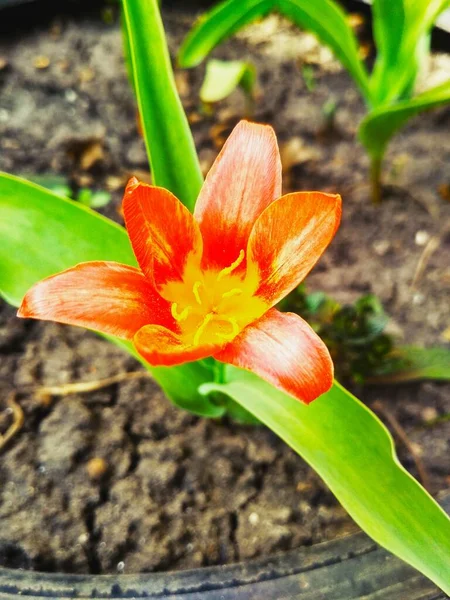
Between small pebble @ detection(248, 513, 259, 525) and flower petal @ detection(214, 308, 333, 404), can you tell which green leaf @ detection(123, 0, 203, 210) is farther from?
small pebble @ detection(248, 513, 259, 525)

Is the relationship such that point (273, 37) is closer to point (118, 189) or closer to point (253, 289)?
point (118, 189)

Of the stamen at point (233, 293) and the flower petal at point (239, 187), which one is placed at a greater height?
the flower petal at point (239, 187)

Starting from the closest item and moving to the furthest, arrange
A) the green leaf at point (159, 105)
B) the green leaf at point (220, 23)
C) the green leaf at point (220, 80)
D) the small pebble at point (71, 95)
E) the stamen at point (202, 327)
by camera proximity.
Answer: the stamen at point (202, 327), the green leaf at point (159, 105), the green leaf at point (220, 23), the green leaf at point (220, 80), the small pebble at point (71, 95)

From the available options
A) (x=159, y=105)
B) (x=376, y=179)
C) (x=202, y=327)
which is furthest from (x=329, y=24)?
(x=202, y=327)

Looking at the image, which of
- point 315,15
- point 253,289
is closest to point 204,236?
point 253,289

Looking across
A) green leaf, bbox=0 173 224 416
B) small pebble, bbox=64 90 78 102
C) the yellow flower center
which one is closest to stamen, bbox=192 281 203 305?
the yellow flower center

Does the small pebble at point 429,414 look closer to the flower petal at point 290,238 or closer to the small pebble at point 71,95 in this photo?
the flower petal at point 290,238

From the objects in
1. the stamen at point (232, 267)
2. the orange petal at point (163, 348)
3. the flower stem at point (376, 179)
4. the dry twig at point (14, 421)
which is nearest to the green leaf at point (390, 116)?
the flower stem at point (376, 179)
